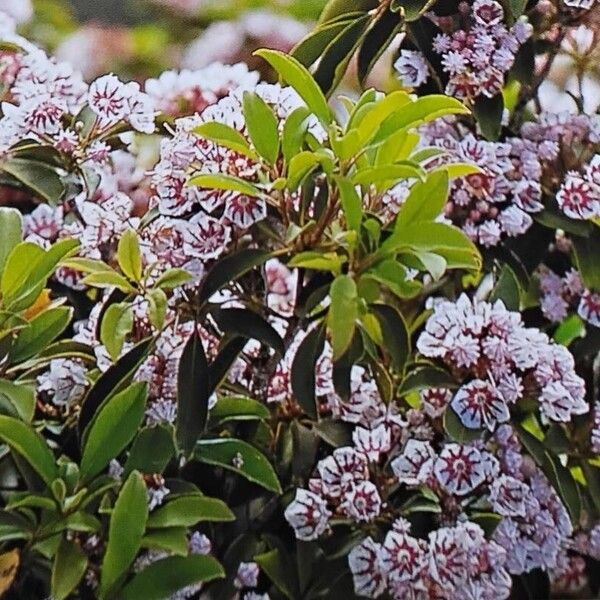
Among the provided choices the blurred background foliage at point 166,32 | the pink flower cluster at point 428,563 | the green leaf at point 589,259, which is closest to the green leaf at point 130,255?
the pink flower cluster at point 428,563

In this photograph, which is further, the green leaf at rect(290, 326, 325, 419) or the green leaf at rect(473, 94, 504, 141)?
the green leaf at rect(473, 94, 504, 141)

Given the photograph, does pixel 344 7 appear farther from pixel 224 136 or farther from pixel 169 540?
pixel 169 540

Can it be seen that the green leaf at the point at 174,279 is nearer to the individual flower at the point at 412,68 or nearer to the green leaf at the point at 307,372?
the green leaf at the point at 307,372

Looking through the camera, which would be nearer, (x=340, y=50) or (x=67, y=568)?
(x=67, y=568)

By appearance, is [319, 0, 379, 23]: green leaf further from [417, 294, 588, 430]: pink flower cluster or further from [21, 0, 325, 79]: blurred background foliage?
[21, 0, 325, 79]: blurred background foliage

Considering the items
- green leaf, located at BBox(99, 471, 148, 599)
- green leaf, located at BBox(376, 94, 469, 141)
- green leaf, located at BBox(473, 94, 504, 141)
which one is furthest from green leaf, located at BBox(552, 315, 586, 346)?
green leaf, located at BBox(99, 471, 148, 599)

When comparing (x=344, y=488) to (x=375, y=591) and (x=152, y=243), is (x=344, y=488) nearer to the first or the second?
(x=375, y=591)

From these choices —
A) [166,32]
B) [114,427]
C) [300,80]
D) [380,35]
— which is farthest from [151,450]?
[166,32]
